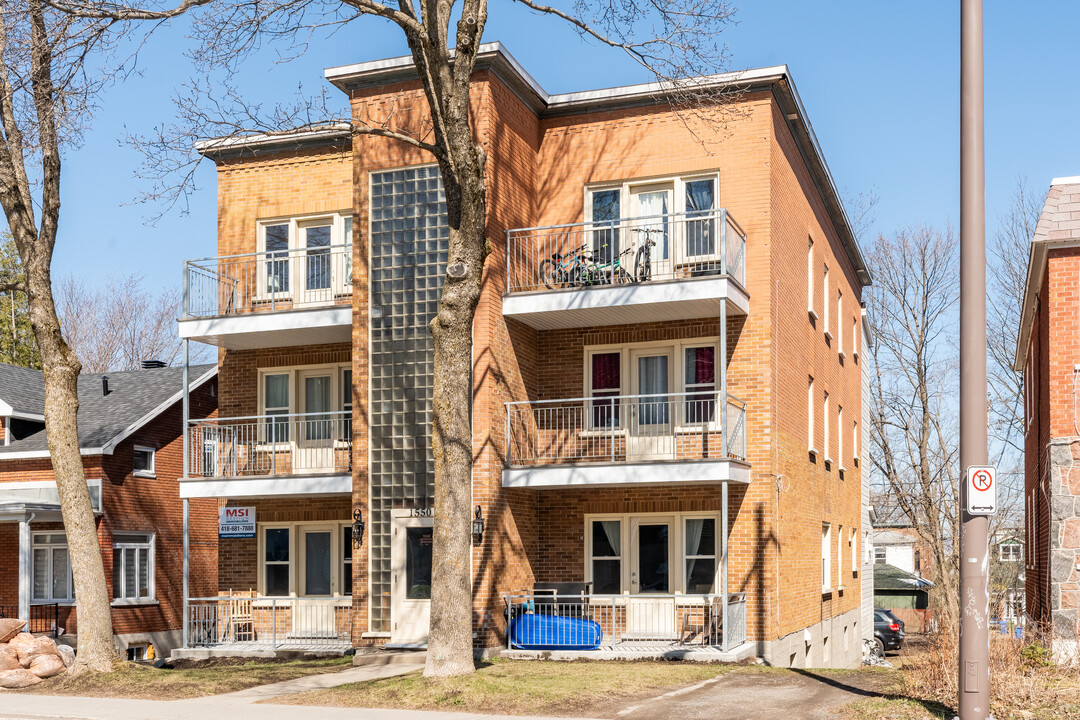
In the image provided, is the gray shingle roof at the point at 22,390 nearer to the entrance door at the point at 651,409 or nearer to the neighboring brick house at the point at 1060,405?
the entrance door at the point at 651,409

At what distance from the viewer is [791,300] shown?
22.1 m

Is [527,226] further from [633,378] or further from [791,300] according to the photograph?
[791,300]

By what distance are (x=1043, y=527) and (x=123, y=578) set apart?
65.4 feet

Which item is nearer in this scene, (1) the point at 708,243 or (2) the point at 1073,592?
(2) the point at 1073,592

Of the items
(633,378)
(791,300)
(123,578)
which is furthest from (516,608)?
(123,578)

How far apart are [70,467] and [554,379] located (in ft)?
28.1

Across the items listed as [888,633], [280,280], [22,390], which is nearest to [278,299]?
[280,280]

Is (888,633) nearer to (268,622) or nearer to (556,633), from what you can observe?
(556,633)

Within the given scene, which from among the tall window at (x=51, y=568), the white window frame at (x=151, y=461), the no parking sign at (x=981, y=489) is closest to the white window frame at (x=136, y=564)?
the tall window at (x=51, y=568)

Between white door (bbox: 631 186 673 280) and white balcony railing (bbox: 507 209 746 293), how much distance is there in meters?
0.02

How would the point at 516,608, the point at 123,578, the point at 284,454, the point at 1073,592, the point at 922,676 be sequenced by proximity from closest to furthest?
the point at 922,676 < the point at 1073,592 < the point at 516,608 < the point at 284,454 < the point at 123,578

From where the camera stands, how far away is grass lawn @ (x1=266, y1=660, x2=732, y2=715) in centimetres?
1304

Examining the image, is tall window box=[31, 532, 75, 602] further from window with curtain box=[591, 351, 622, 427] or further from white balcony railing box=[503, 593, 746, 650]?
window with curtain box=[591, 351, 622, 427]

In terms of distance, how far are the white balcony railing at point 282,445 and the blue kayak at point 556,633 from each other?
5065 millimetres
